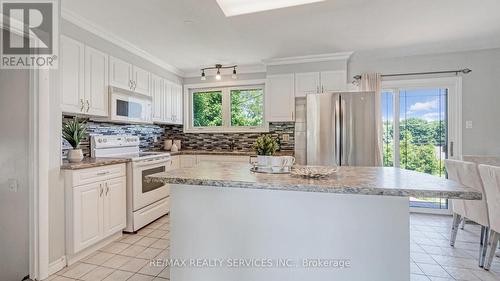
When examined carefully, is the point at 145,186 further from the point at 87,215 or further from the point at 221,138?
the point at 221,138

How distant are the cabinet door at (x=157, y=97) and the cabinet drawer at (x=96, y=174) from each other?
4.37ft

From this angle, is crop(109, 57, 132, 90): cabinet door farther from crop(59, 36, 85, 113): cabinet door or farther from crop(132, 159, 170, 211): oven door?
crop(132, 159, 170, 211): oven door

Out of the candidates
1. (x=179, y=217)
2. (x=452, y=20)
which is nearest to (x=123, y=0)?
(x=179, y=217)

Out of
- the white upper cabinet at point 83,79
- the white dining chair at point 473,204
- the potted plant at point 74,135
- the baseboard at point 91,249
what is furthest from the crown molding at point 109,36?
the white dining chair at point 473,204

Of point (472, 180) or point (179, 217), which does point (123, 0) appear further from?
point (472, 180)

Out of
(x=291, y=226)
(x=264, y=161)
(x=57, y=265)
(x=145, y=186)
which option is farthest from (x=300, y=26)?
(x=57, y=265)

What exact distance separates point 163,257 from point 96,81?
2113 millimetres

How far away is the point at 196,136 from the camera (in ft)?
16.2

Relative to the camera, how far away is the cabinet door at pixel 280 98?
4066 millimetres

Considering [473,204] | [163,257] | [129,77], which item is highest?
[129,77]

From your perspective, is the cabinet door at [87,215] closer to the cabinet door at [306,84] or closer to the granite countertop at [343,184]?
the granite countertop at [343,184]

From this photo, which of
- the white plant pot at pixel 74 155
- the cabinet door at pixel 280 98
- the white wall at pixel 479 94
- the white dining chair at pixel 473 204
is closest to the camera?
the white dining chair at pixel 473 204

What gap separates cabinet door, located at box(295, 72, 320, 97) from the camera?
12.9 feet

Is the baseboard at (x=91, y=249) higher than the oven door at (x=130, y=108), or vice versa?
the oven door at (x=130, y=108)
